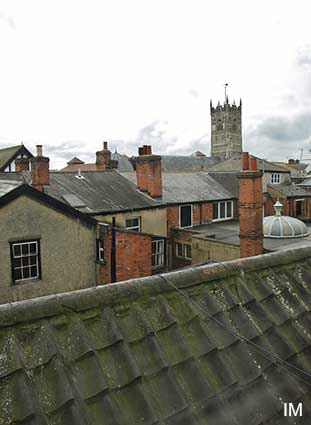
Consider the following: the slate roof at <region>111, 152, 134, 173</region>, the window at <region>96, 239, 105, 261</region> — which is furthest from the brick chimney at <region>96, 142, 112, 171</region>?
the slate roof at <region>111, 152, 134, 173</region>

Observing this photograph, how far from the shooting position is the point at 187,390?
2.62m

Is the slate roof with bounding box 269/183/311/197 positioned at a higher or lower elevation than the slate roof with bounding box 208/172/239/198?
lower

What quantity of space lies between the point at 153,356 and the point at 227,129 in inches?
4756

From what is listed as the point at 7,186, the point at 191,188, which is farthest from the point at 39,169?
the point at 191,188

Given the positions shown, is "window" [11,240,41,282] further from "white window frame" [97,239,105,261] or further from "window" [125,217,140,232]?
"window" [125,217,140,232]

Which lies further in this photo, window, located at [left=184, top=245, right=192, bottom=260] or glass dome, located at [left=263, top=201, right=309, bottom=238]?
window, located at [left=184, top=245, right=192, bottom=260]

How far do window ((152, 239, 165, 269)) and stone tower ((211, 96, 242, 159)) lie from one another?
319ft

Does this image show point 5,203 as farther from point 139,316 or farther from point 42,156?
point 139,316

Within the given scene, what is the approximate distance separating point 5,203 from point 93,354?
13.3m

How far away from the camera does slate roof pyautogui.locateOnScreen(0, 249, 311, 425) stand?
92.7 inches

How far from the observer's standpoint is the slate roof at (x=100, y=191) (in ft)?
72.4

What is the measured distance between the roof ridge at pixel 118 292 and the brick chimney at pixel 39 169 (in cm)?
1844

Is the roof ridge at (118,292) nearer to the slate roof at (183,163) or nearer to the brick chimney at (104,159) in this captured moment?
the brick chimney at (104,159)

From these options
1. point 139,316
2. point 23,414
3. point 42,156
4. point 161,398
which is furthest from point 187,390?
point 42,156
